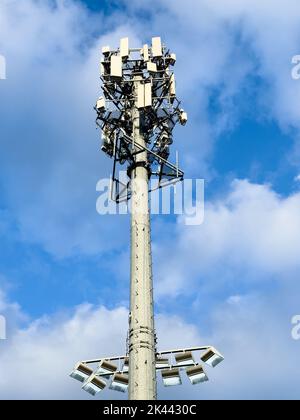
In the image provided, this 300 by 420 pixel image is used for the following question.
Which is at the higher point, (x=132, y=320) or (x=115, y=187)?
(x=115, y=187)

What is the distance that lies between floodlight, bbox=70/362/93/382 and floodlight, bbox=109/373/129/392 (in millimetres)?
1715

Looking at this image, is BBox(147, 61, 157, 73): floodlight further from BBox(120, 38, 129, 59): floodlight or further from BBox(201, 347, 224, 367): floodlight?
BBox(201, 347, 224, 367): floodlight

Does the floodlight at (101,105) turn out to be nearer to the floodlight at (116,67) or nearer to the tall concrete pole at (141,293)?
the floodlight at (116,67)

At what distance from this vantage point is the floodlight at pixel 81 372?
1683 inches

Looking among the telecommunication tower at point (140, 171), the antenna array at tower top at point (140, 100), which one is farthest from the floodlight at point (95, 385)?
the antenna array at tower top at point (140, 100)

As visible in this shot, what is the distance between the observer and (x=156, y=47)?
55.1 meters

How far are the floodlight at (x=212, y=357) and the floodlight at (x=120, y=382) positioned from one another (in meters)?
5.45

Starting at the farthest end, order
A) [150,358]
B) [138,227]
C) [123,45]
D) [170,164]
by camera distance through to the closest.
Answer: [123,45]
[170,164]
[138,227]
[150,358]

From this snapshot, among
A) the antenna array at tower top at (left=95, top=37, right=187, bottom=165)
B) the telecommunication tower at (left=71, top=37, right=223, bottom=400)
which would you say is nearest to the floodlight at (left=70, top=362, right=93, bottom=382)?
the telecommunication tower at (left=71, top=37, right=223, bottom=400)

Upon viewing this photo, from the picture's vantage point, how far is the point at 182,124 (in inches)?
2111

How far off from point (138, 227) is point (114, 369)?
10425 millimetres

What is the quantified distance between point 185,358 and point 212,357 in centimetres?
193
